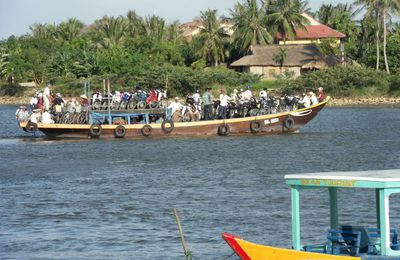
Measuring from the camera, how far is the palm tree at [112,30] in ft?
316

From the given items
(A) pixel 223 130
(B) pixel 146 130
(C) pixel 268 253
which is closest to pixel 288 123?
(A) pixel 223 130

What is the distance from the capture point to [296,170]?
31.9m

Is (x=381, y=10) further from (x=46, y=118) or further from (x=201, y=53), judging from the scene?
(x=46, y=118)

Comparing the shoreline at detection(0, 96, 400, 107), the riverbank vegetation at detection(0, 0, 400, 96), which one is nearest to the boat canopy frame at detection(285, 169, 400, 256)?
the riverbank vegetation at detection(0, 0, 400, 96)

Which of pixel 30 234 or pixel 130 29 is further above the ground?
pixel 130 29

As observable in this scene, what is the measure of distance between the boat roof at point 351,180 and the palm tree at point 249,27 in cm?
7482

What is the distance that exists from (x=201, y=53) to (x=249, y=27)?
4.80 m

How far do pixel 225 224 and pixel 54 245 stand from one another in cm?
382

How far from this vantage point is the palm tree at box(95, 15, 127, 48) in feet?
316

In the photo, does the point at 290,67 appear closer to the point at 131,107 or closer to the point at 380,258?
the point at 131,107

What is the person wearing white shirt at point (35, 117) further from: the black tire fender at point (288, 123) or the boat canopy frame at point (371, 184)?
the boat canopy frame at point (371, 184)

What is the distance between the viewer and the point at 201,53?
88.0 metres

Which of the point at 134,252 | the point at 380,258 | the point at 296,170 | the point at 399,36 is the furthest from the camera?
the point at 399,36

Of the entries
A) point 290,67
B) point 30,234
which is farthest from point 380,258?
point 290,67
